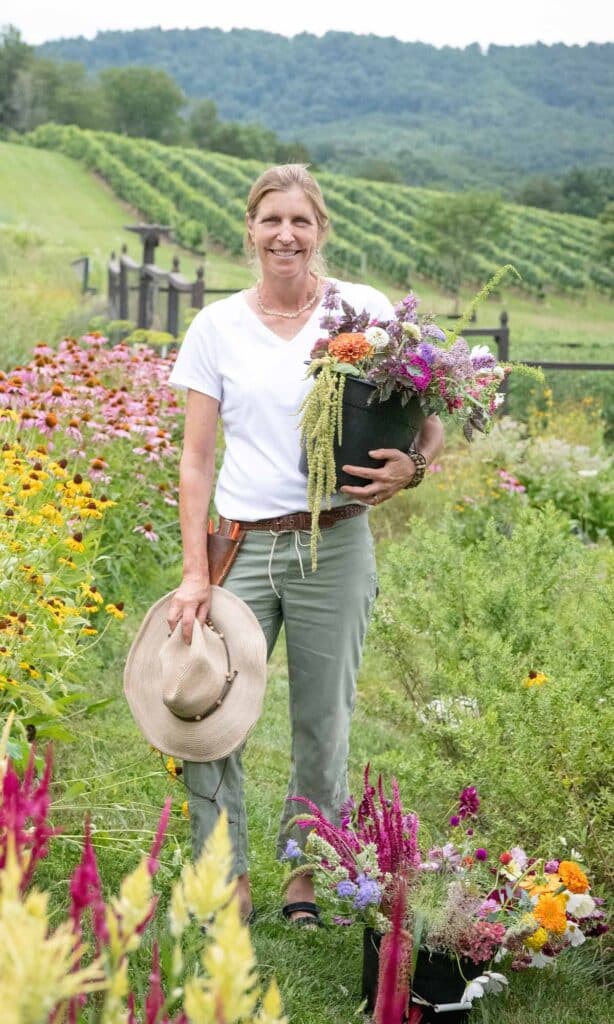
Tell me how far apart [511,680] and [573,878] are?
613mm

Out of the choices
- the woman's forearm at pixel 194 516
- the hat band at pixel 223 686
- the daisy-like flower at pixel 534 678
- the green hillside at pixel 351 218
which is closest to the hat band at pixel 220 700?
the hat band at pixel 223 686

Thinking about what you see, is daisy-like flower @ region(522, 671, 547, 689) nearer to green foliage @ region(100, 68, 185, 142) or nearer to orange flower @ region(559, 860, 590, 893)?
orange flower @ region(559, 860, 590, 893)

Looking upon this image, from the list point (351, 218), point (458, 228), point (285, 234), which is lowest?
point (351, 218)

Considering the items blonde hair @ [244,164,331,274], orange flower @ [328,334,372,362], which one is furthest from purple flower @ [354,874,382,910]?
blonde hair @ [244,164,331,274]

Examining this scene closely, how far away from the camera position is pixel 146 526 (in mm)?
5281

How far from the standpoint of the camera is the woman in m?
2.92

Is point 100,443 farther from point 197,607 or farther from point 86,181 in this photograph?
point 86,181

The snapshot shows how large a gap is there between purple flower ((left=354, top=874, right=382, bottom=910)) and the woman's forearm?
84 centimetres

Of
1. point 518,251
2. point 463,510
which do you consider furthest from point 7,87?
point 463,510

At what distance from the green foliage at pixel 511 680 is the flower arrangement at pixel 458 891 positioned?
159 millimetres

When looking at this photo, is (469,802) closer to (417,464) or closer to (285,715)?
(417,464)

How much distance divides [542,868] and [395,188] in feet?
226

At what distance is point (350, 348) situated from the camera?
277 cm

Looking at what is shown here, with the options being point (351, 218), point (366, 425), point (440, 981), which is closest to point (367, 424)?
point (366, 425)
